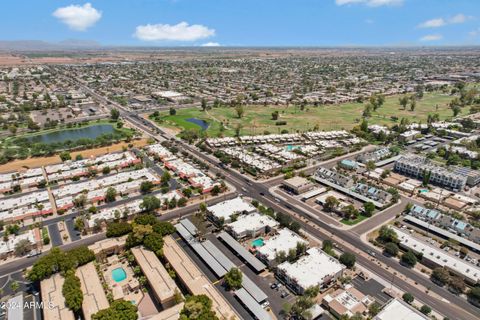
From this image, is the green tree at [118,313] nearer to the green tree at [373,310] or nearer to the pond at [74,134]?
the green tree at [373,310]

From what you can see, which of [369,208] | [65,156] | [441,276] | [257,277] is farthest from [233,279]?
[65,156]

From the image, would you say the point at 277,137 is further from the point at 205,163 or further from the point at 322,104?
the point at 322,104

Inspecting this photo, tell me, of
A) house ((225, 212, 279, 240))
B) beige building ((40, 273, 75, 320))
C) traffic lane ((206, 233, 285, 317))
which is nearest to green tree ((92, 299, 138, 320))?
beige building ((40, 273, 75, 320))

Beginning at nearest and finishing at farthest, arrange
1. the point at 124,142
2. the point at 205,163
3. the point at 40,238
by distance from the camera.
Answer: the point at 40,238 < the point at 205,163 < the point at 124,142

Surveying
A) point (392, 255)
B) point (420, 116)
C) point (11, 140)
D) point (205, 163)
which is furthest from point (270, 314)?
point (420, 116)

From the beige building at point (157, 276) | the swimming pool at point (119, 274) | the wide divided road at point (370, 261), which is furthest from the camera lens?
the swimming pool at point (119, 274)

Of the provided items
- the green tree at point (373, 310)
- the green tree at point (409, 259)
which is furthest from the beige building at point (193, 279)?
the green tree at point (409, 259)
